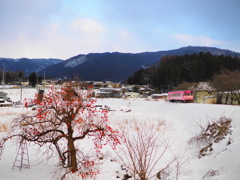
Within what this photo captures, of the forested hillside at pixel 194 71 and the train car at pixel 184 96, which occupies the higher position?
the forested hillside at pixel 194 71

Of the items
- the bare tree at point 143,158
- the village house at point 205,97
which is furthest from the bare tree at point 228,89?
the bare tree at point 143,158

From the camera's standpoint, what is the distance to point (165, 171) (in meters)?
6.51

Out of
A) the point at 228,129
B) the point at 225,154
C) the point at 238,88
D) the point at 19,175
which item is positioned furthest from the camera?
the point at 238,88

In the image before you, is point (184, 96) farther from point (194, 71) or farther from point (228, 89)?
point (194, 71)

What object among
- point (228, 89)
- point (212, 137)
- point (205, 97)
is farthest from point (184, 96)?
point (212, 137)

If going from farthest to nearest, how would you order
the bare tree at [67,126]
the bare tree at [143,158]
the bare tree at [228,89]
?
the bare tree at [228,89] < the bare tree at [67,126] < the bare tree at [143,158]

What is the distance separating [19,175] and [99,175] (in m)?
2.57

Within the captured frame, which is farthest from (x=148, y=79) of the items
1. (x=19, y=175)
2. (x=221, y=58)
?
(x=19, y=175)

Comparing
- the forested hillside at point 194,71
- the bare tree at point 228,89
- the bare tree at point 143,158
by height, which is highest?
the forested hillside at point 194,71

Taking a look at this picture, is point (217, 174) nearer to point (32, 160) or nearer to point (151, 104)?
point (32, 160)

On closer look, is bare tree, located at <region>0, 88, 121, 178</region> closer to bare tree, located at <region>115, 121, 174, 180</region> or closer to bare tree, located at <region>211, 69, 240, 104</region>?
bare tree, located at <region>115, 121, 174, 180</region>

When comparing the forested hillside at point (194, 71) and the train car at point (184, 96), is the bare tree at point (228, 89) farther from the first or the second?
the forested hillside at point (194, 71)

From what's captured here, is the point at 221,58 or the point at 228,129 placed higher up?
the point at 221,58

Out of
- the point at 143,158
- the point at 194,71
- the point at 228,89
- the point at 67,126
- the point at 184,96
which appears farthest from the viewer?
the point at 194,71
